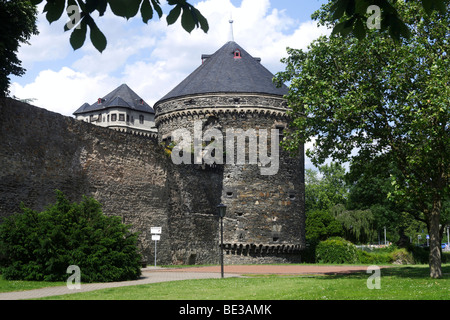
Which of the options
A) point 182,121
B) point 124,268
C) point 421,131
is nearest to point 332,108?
point 421,131

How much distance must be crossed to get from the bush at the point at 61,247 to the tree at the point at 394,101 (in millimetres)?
7743

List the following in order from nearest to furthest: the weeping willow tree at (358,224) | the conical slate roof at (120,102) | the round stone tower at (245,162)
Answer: the round stone tower at (245,162) → the weeping willow tree at (358,224) → the conical slate roof at (120,102)

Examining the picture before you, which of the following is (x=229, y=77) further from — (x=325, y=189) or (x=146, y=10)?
(x=325, y=189)

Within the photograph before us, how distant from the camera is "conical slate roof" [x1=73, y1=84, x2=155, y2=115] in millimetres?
67500

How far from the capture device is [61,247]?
15.7 metres

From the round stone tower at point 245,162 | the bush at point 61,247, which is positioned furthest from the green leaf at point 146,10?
the round stone tower at point 245,162

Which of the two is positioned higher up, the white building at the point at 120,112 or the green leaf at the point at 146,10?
the white building at the point at 120,112

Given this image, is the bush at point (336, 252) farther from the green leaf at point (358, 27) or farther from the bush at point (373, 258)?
the green leaf at point (358, 27)

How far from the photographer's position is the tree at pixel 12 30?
20.6 metres

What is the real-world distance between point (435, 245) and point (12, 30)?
1824cm

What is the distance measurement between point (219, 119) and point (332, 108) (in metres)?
16.1

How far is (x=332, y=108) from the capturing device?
740 inches

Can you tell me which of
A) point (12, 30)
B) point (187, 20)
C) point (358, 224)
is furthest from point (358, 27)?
point (358, 224)

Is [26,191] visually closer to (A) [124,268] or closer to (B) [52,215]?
(B) [52,215]
